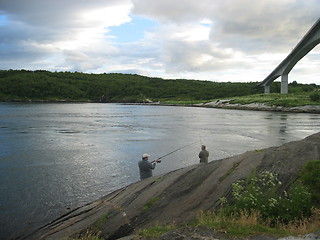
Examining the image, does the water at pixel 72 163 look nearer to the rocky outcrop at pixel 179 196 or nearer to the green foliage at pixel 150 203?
the rocky outcrop at pixel 179 196

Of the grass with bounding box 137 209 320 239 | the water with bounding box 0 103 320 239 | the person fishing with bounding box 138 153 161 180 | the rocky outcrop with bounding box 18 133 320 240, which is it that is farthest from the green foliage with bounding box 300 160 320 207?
the water with bounding box 0 103 320 239

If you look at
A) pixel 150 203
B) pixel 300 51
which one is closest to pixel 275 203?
pixel 150 203

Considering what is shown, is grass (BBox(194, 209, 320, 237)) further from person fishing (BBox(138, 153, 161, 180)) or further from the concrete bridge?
the concrete bridge

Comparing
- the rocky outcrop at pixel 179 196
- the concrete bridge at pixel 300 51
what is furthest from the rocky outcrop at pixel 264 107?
the rocky outcrop at pixel 179 196

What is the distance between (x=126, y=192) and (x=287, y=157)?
6618 millimetres

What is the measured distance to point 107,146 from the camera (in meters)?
30.0

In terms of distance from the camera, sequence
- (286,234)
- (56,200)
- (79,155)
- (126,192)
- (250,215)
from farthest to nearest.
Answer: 1. (79,155)
2. (56,200)
3. (126,192)
4. (250,215)
5. (286,234)

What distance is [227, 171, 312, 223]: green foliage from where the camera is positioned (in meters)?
7.90

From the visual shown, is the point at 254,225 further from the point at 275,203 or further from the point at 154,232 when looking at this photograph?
the point at 154,232

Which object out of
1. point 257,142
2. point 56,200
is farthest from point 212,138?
point 56,200

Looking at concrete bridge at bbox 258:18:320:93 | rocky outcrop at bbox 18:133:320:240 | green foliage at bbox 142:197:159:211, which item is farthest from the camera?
concrete bridge at bbox 258:18:320:93

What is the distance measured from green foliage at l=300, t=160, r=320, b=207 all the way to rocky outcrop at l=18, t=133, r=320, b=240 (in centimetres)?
39

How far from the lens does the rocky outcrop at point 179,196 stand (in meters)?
9.69

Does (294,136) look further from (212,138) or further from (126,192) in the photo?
(126,192)
